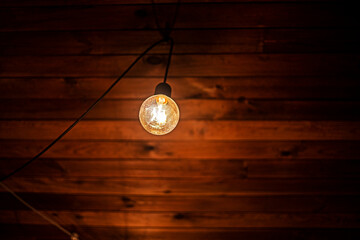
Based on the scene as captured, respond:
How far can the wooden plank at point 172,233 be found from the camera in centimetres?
156

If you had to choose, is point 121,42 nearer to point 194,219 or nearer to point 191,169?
point 191,169

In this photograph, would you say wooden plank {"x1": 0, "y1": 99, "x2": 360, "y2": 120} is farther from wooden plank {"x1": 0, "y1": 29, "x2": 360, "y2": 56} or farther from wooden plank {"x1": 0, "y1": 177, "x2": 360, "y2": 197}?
wooden plank {"x1": 0, "y1": 177, "x2": 360, "y2": 197}

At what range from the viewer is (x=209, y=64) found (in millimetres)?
1312

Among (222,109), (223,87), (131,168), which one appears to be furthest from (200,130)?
(131,168)

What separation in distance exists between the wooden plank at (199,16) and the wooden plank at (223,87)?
33cm

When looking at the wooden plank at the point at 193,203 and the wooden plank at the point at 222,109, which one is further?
the wooden plank at the point at 193,203

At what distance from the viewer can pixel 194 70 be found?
132 cm

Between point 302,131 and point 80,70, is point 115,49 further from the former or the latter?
point 302,131

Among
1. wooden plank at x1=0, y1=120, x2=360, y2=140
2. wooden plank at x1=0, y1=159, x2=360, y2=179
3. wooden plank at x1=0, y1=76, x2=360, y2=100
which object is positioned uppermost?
wooden plank at x1=0, y1=76, x2=360, y2=100

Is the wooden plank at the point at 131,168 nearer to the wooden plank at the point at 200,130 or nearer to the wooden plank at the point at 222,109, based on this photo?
the wooden plank at the point at 200,130

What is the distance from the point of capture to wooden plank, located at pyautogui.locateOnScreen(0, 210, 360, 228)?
154 cm

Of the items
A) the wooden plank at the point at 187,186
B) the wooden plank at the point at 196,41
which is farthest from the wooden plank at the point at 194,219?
the wooden plank at the point at 196,41

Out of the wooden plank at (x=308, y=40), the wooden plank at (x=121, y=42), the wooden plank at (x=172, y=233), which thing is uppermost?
the wooden plank at (x=308, y=40)

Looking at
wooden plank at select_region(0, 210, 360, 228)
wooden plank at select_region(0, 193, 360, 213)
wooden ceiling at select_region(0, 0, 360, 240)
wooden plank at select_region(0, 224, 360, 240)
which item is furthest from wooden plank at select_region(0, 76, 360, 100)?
wooden plank at select_region(0, 224, 360, 240)
